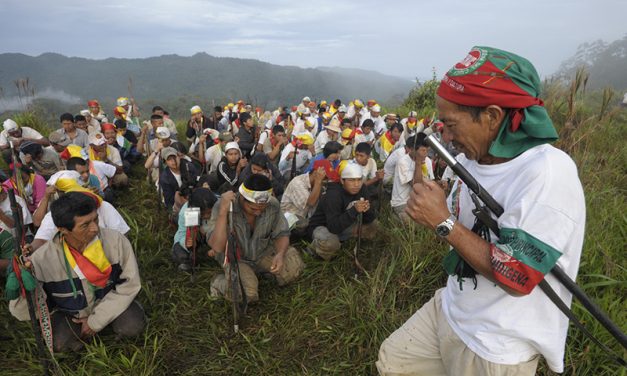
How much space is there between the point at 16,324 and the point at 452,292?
4.37 m

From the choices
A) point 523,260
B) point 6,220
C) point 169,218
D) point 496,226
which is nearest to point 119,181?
point 169,218

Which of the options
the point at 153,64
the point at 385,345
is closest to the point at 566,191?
A: the point at 385,345

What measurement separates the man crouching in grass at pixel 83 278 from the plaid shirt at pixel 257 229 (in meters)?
1.01

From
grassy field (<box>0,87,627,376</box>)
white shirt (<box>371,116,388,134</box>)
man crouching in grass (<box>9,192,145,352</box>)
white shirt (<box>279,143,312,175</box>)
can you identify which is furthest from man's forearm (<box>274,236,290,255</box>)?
white shirt (<box>371,116,388,134</box>)

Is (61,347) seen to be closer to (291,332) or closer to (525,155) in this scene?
(291,332)

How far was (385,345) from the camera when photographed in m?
2.03

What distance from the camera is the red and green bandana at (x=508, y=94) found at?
1.26 m

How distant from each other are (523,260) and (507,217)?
6.6 inches

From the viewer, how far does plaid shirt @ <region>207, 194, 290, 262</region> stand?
372cm

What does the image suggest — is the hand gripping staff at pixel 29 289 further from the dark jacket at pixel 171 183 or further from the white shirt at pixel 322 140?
the white shirt at pixel 322 140

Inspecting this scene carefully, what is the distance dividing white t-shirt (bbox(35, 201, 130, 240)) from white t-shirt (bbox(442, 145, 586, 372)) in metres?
3.69

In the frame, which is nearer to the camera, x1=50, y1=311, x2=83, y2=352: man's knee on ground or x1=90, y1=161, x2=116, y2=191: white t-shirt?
x1=50, y1=311, x2=83, y2=352: man's knee on ground

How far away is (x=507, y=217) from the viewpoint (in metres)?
1.25

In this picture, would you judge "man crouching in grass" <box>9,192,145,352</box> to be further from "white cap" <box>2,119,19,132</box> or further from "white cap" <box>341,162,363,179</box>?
"white cap" <box>2,119,19,132</box>
